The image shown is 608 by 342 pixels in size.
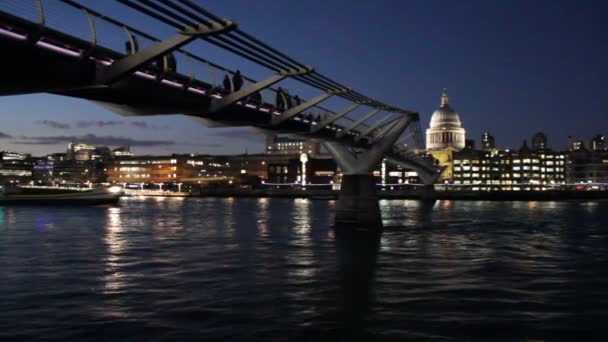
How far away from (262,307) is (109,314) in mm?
4383

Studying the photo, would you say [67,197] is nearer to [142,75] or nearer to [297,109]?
[297,109]

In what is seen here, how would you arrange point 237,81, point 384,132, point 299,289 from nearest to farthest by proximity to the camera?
point 299,289 < point 237,81 < point 384,132

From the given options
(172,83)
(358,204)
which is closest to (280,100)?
(172,83)

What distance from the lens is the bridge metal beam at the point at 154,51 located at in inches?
872

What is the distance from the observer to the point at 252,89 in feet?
99.5

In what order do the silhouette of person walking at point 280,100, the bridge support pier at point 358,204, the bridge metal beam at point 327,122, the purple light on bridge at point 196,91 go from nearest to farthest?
the purple light on bridge at point 196,91 → the silhouette of person walking at point 280,100 → the bridge metal beam at point 327,122 → the bridge support pier at point 358,204

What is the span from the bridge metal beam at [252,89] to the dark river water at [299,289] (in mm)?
7601

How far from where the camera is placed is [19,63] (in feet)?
68.8

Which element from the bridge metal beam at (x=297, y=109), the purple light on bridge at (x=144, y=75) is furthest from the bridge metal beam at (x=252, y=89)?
the bridge metal beam at (x=297, y=109)

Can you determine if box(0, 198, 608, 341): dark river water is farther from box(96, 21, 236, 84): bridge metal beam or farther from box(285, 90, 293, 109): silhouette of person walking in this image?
box(285, 90, 293, 109): silhouette of person walking

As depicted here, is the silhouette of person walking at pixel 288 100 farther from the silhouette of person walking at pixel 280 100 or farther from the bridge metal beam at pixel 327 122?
the bridge metal beam at pixel 327 122

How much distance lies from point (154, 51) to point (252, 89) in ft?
27.9

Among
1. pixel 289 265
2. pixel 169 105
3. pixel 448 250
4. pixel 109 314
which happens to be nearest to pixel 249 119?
pixel 169 105

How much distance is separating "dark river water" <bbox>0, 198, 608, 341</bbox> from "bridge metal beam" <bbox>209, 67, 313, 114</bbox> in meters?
7.60
